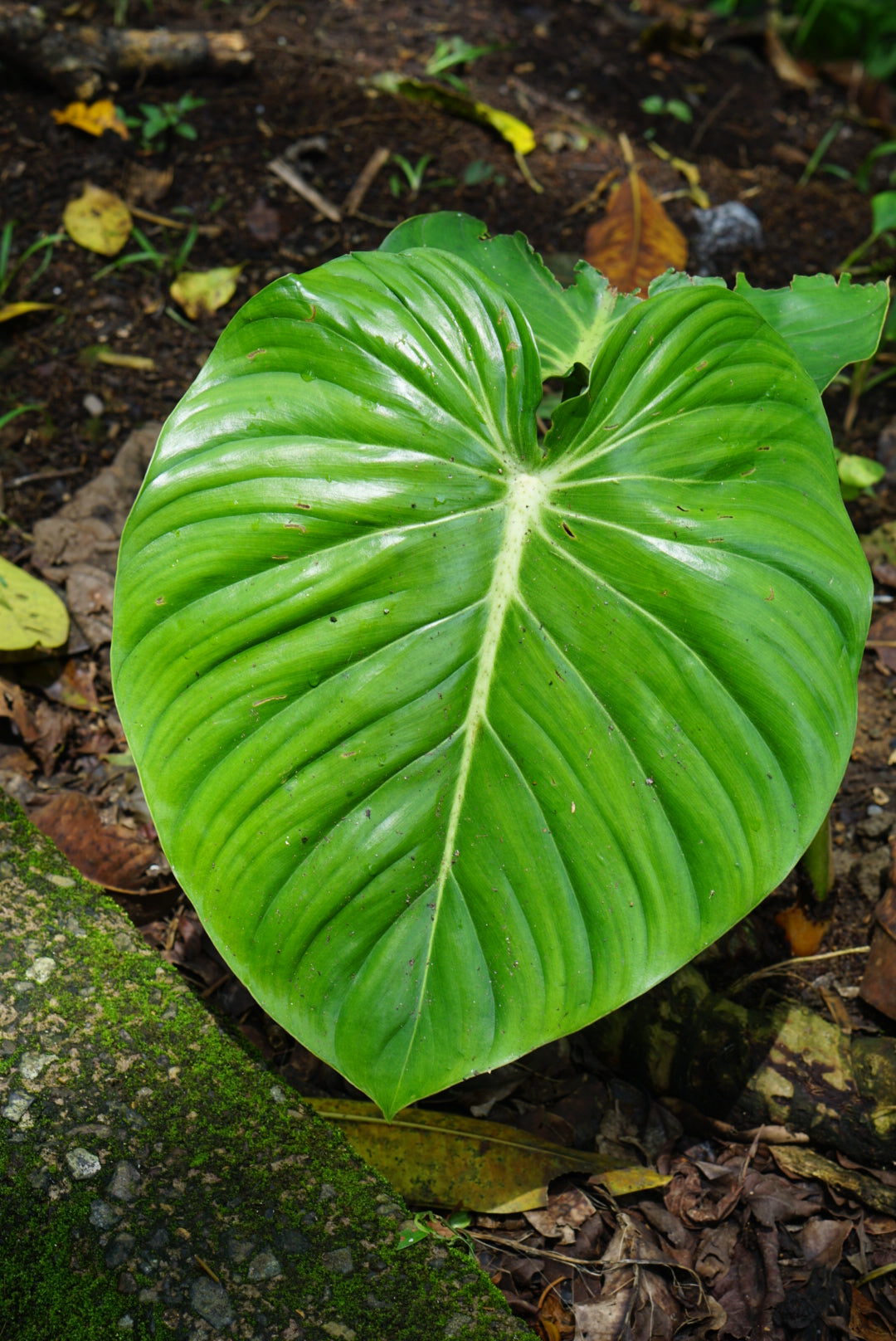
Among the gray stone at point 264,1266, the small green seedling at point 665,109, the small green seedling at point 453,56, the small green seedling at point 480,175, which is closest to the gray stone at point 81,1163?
the gray stone at point 264,1266

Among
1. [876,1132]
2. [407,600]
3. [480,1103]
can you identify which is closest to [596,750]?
[407,600]

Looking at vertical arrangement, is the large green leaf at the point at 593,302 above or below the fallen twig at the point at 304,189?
above

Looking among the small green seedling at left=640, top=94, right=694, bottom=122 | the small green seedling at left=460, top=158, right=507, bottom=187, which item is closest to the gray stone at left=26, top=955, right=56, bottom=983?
the small green seedling at left=460, top=158, right=507, bottom=187

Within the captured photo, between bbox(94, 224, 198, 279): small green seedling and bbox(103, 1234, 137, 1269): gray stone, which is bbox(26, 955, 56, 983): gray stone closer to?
bbox(103, 1234, 137, 1269): gray stone

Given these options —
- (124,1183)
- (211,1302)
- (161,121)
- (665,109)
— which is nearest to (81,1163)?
(124,1183)

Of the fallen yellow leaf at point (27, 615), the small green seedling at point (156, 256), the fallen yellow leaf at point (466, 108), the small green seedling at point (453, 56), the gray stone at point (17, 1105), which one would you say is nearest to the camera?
the gray stone at point (17, 1105)

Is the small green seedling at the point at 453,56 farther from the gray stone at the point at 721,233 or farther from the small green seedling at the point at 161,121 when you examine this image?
A: the gray stone at the point at 721,233

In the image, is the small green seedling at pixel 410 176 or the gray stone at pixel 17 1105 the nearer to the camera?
the gray stone at pixel 17 1105
